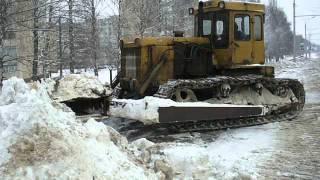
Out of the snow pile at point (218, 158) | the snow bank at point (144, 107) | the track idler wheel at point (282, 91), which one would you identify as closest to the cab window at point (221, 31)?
the track idler wheel at point (282, 91)

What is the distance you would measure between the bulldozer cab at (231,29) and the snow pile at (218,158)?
8.82ft

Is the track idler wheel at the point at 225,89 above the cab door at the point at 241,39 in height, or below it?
below

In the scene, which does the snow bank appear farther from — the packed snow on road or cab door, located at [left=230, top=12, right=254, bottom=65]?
cab door, located at [left=230, top=12, right=254, bottom=65]

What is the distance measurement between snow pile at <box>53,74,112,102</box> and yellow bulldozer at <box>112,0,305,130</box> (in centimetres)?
53

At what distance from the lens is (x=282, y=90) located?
1359cm

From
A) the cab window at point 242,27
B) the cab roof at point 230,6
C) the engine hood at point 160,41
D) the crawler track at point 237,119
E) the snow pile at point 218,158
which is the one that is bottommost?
the snow pile at point 218,158

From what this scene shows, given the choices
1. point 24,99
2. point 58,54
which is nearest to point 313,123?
point 24,99

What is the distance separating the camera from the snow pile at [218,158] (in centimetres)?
748

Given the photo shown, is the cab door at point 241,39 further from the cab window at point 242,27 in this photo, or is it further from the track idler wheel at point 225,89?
the track idler wheel at point 225,89

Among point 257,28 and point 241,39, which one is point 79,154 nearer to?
point 241,39

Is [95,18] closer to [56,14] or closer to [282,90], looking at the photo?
[56,14]

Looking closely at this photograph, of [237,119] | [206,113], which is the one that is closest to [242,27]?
[237,119]

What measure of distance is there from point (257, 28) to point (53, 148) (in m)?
7.91

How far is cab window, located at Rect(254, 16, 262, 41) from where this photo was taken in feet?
42.9
